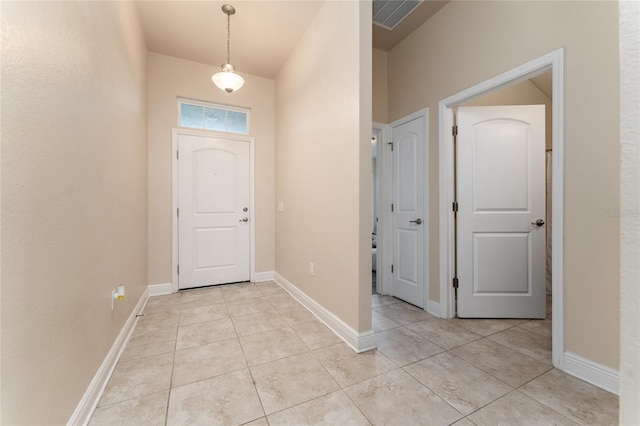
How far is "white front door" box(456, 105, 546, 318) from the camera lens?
8.07 feet

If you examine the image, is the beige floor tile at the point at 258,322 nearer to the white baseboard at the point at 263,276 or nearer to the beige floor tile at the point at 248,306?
the beige floor tile at the point at 248,306

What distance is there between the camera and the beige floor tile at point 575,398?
1343 mm

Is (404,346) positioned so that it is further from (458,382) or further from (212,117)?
(212,117)

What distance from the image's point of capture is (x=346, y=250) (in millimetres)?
2109

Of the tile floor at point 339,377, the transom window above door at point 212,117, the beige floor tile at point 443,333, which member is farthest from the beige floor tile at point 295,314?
the transom window above door at point 212,117

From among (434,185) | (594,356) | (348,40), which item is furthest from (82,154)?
(594,356)

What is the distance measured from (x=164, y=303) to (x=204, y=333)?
1025mm

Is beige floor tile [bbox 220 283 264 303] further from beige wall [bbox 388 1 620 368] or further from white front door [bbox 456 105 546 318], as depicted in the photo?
beige wall [bbox 388 1 620 368]

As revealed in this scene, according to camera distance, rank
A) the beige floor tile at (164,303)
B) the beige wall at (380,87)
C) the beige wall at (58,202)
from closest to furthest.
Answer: the beige wall at (58,202)
the beige floor tile at (164,303)
the beige wall at (380,87)

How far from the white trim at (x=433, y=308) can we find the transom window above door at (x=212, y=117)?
3120 millimetres

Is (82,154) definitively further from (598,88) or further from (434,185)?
(598,88)

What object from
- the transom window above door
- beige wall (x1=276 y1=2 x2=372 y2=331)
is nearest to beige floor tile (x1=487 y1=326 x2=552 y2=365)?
beige wall (x1=276 y1=2 x2=372 y2=331)

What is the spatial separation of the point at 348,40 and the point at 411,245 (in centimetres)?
207

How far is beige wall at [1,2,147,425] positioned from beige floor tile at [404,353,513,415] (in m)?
1.80
